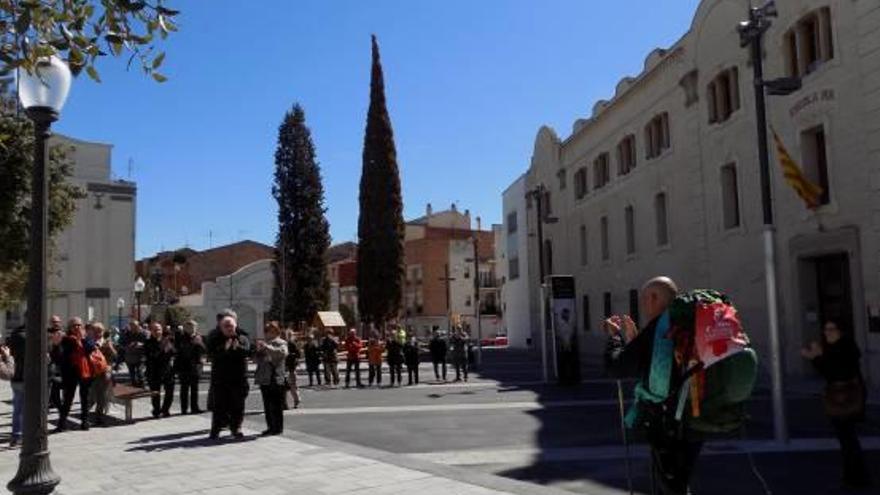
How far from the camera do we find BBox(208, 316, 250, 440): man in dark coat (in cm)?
1318

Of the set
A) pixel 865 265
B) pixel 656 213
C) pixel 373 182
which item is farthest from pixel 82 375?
pixel 373 182

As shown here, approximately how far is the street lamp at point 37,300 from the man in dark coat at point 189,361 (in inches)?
365

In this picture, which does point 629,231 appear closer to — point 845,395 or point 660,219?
point 660,219

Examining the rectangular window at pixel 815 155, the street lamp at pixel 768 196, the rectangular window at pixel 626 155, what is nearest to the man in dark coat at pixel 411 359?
the rectangular window at pixel 815 155

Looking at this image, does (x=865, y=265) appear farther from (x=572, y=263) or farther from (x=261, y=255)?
(x=261, y=255)

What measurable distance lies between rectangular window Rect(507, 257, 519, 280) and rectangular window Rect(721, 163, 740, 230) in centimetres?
3313

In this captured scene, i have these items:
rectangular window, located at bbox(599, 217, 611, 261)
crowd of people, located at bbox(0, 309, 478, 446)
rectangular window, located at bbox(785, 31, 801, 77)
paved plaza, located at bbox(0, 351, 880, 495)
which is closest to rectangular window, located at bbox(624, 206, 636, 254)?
rectangular window, located at bbox(599, 217, 611, 261)

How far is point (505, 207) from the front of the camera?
→ 61062mm

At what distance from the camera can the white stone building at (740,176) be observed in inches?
769

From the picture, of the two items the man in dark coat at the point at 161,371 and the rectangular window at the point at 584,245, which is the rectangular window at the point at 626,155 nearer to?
the rectangular window at the point at 584,245

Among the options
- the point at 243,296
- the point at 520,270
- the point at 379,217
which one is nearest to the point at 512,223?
the point at 520,270

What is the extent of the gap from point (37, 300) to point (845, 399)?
23.9ft

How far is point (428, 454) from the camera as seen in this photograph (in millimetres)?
11484

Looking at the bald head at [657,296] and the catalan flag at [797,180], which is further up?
the catalan flag at [797,180]
